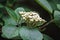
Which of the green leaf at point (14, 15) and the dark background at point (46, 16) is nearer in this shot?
the green leaf at point (14, 15)

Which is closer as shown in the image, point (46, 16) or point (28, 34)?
point (28, 34)

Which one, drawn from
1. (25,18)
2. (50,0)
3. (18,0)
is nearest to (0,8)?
(18,0)

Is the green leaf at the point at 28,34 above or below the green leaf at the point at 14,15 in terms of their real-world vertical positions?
below

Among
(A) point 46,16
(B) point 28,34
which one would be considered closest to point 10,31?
(B) point 28,34

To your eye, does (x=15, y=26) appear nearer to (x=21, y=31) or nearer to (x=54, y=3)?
(x=21, y=31)

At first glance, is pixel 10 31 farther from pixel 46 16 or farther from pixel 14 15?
pixel 46 16

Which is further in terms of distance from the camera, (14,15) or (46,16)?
(46,16)

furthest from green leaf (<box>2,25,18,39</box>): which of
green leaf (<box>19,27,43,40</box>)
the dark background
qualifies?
the dark background

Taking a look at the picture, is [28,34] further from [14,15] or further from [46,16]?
[46,16]

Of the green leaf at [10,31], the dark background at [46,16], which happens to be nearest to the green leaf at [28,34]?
the green leaf at [10,31]

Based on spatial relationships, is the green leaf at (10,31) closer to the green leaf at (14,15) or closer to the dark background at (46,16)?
the green leaf at (14,15)

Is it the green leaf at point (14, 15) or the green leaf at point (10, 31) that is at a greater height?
the green leaf at point (14, 15)

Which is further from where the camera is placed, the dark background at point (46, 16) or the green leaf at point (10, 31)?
the dark background at point (46, 16)
